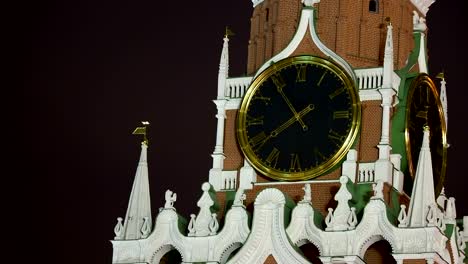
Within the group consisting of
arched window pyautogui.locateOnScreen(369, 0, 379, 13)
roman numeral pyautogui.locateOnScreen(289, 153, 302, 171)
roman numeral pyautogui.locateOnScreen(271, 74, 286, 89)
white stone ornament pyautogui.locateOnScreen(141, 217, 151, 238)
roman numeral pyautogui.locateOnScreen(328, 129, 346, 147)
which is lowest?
white stone ornament pyautogui.locateOnScreen(141, 217, 151, 238)

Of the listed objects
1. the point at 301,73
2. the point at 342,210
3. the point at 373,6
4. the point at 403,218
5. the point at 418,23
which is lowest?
the point at 403,218

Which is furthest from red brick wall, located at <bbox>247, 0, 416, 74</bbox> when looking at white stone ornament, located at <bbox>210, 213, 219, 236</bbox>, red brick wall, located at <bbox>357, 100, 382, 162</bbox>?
white stone ornament, located at <bbox>210, 213, 219, 236</bbox>

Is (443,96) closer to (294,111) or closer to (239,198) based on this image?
(294,111)

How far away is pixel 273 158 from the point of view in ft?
129

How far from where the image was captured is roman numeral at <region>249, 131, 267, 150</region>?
3959 centimetres

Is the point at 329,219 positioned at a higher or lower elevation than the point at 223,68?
lower

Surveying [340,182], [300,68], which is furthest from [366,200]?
[300,68]

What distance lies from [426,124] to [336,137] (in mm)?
2045

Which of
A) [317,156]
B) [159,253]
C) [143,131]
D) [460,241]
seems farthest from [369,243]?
[143,131]

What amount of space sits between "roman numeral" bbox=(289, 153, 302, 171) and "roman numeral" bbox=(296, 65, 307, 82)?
152cm

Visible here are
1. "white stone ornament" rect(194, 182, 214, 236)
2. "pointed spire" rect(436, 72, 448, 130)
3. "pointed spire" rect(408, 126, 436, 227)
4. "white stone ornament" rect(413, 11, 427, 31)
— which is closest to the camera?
"pointed spire" rect(408, 126, 436, 227)

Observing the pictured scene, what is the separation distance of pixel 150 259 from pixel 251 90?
4014 mm

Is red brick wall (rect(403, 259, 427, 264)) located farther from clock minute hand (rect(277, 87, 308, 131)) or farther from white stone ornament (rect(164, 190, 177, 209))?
white stone ornament (rect(164, 190, 177, 209))

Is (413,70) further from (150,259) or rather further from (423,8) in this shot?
(150,259)
